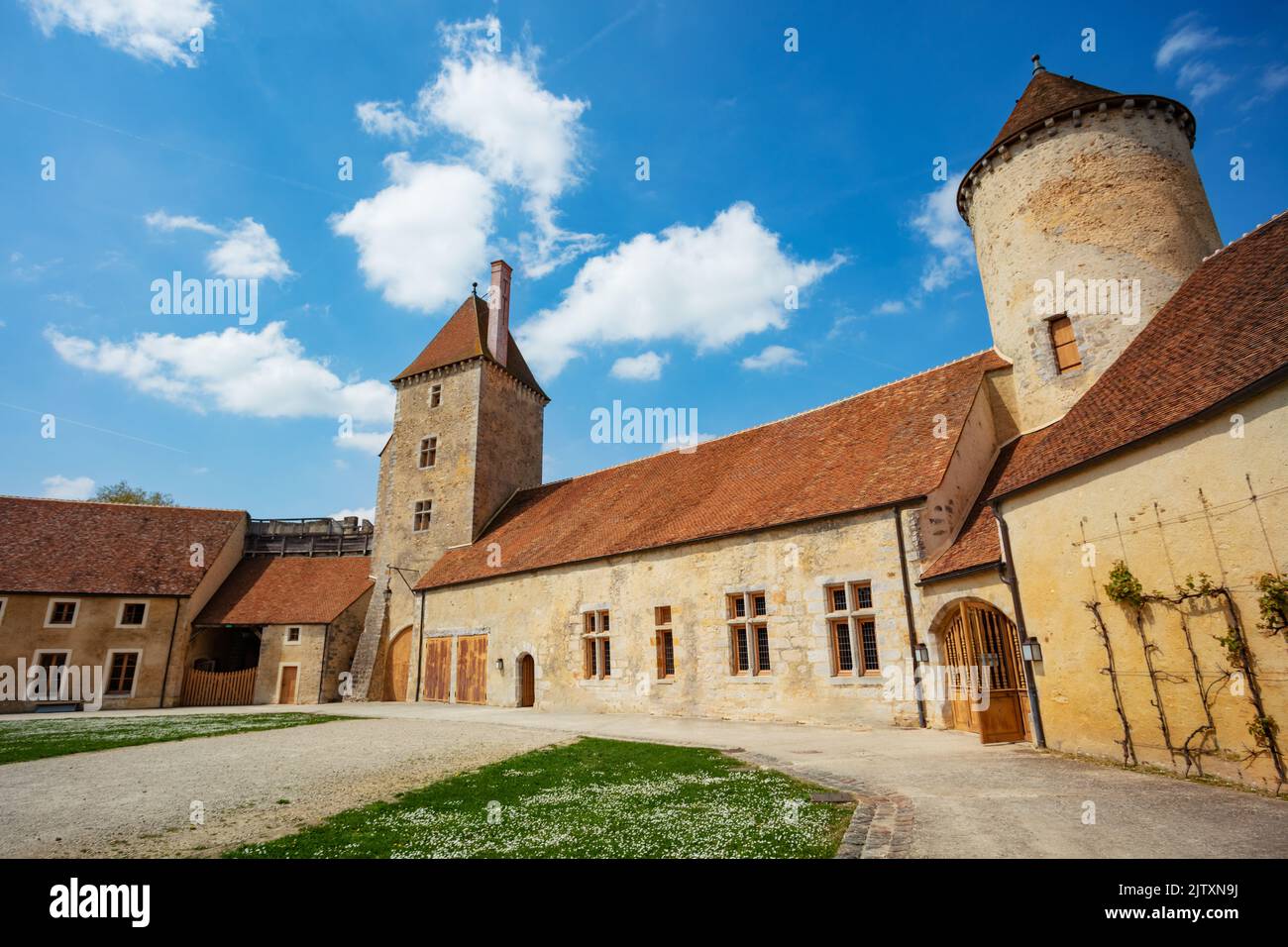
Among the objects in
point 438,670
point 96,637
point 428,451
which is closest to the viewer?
point 438,670

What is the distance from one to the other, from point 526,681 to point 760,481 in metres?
9.96

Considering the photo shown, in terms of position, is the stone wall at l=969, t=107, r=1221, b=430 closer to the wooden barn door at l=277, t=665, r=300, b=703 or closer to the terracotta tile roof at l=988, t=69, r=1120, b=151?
the terracotta tile roof at l=988, t=69, r=1120, b=151

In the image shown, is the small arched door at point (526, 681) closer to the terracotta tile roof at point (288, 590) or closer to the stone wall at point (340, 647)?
the stone wall at point (340, 647)

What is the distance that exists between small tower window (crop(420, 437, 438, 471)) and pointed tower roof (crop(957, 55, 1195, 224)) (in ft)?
71.8

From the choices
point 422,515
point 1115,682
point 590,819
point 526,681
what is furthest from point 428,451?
point 1115,682

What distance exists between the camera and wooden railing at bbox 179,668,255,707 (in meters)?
25.4

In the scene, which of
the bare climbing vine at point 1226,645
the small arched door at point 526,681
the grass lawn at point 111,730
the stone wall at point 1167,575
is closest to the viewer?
the bare climbing vine at point 1226,645

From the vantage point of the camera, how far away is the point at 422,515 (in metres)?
28.1

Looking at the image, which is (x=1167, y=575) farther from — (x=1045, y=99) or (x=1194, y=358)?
(x=1045, y=99)

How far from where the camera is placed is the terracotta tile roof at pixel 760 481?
46.8 feet

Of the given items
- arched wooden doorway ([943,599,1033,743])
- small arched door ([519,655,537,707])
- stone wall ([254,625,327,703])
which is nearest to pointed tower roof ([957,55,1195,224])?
arched wooden doorway ([943,599,1033,743])

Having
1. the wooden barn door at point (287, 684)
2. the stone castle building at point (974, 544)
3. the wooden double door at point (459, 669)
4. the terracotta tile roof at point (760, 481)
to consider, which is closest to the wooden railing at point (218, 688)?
the stone castle building at point (974, 544)

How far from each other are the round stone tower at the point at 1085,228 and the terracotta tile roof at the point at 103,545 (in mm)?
30337

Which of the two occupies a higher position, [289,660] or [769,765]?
[289,660]
